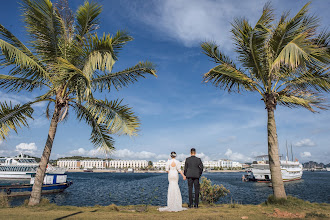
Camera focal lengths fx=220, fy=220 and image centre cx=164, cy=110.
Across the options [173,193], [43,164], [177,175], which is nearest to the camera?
[173,193]

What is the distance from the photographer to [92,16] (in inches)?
410

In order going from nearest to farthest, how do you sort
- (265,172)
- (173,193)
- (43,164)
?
(173,193) < (43,164) < (265,172)

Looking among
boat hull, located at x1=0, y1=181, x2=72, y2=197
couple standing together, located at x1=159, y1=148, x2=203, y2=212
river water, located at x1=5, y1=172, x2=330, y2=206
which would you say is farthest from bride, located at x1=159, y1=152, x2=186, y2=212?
boat hull, located at x1=0, y1=181, x2=72, y2=197

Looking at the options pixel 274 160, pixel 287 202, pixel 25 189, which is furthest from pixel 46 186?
pixel 287 202

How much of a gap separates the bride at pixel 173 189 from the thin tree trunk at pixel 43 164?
19.3ft

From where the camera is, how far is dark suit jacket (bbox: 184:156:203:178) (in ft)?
29.2

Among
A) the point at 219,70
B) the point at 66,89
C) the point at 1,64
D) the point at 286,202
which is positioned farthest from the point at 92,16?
the point at 286,202

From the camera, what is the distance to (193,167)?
8961 millimetres

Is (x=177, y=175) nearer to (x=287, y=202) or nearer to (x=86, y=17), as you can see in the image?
(x=287, y=202)

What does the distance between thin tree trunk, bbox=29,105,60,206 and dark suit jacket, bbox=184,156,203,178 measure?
660 centimetres

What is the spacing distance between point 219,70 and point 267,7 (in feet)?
11.4

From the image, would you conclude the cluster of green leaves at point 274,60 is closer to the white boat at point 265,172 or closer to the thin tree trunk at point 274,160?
the thin tree trunk at point 274,160

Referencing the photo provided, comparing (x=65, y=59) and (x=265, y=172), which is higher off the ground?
Answer: (x=65, y=59)

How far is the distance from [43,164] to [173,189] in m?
6.37
